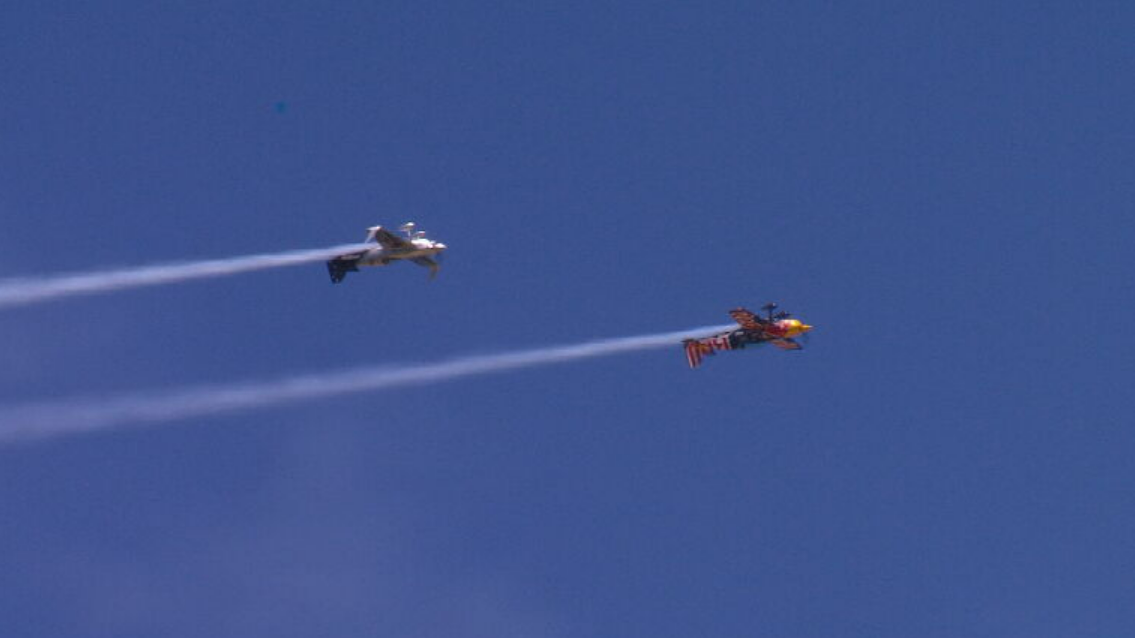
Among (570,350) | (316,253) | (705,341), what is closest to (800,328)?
(705,341)

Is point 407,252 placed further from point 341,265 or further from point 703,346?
point 703,346

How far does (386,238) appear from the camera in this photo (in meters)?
140

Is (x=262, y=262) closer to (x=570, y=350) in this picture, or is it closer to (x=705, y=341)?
(x=570, y=350)

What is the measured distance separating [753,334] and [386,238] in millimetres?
33927

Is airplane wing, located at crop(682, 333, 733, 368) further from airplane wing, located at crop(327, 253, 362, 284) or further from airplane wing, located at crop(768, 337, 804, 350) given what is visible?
airplane wing, located at crop(327, 253, 362, 284)

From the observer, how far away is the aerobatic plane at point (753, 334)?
15162 cm

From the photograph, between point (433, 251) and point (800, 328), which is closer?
point (433, 251)

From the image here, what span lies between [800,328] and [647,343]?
13496 millimetres

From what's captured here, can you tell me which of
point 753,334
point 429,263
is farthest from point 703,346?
point 429,263

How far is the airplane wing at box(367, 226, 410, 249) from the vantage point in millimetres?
139125

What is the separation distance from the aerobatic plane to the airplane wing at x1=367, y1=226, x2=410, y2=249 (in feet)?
94.6

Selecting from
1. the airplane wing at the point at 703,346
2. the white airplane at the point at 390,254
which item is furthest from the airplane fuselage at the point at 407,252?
the airplane wing at the point at 703,346

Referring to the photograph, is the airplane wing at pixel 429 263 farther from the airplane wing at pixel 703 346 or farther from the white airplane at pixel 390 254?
the airplane wing at pixel 703 346

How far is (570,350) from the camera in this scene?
150 m
